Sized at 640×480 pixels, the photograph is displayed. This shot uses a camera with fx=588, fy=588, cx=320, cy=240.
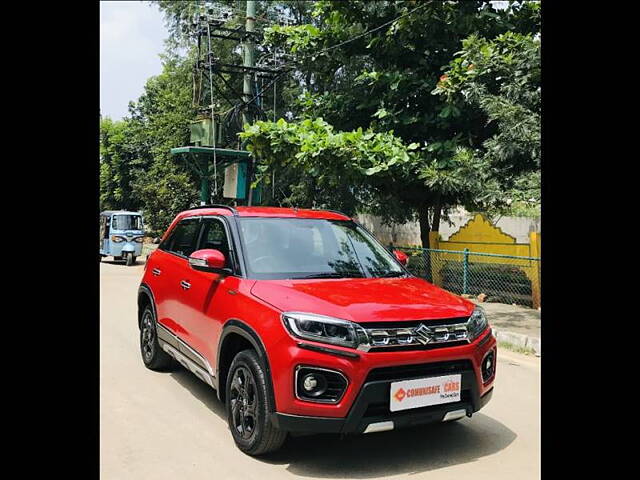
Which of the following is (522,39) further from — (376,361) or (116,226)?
(116,226)

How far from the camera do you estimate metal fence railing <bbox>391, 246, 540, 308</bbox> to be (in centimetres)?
1133

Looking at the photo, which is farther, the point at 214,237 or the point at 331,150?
the point at 331,150

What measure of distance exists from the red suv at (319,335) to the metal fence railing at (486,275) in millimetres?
6854

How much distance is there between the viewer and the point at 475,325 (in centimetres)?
406

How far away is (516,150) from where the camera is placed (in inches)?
334

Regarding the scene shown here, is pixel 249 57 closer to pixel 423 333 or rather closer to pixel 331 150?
pixel 331 150

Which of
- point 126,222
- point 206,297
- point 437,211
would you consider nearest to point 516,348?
point 206,297

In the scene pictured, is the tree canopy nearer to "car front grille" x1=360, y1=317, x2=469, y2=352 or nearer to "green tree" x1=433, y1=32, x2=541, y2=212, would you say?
"green tree" x1=433, y1=32, x2=541, y2=212

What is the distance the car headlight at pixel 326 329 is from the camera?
3.55 metres

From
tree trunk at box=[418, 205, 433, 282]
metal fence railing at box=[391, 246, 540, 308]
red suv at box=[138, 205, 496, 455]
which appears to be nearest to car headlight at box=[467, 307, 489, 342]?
red suv at box=[138, 205, 496, 455]

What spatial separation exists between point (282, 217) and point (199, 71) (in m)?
16.9

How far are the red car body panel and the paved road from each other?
0.51 metres

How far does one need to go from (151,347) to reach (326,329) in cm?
333
